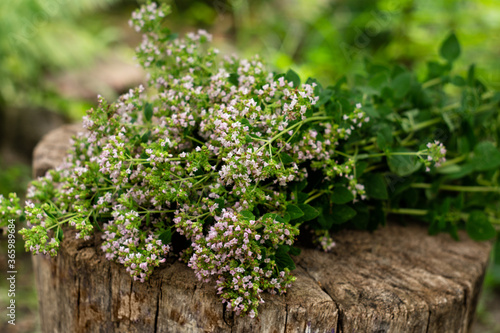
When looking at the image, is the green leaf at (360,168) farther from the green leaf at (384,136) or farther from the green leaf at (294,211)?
the green leaf at (294,211)

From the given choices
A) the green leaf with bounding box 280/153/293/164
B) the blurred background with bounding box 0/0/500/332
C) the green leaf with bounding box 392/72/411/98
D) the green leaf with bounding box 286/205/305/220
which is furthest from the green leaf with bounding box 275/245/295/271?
the blurred background with bounding box 0/0/500/332

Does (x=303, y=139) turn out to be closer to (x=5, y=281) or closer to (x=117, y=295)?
(x=117, y=295)

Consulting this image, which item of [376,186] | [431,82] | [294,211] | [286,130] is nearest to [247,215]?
[294,211]

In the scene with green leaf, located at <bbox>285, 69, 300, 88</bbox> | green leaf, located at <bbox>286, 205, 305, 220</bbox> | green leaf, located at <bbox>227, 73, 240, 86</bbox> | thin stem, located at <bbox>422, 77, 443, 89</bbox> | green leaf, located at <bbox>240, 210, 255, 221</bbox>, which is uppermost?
thin stem, located at <bbox>422, 77, 443, 89</bbox>

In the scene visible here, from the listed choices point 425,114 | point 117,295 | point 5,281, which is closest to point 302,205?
point 117,295

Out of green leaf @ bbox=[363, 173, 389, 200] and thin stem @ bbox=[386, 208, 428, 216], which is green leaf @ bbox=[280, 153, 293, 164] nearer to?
green leaf @ bbox=[363, 173, 389, 200]

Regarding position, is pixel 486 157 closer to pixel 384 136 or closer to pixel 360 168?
pixel 384 136
